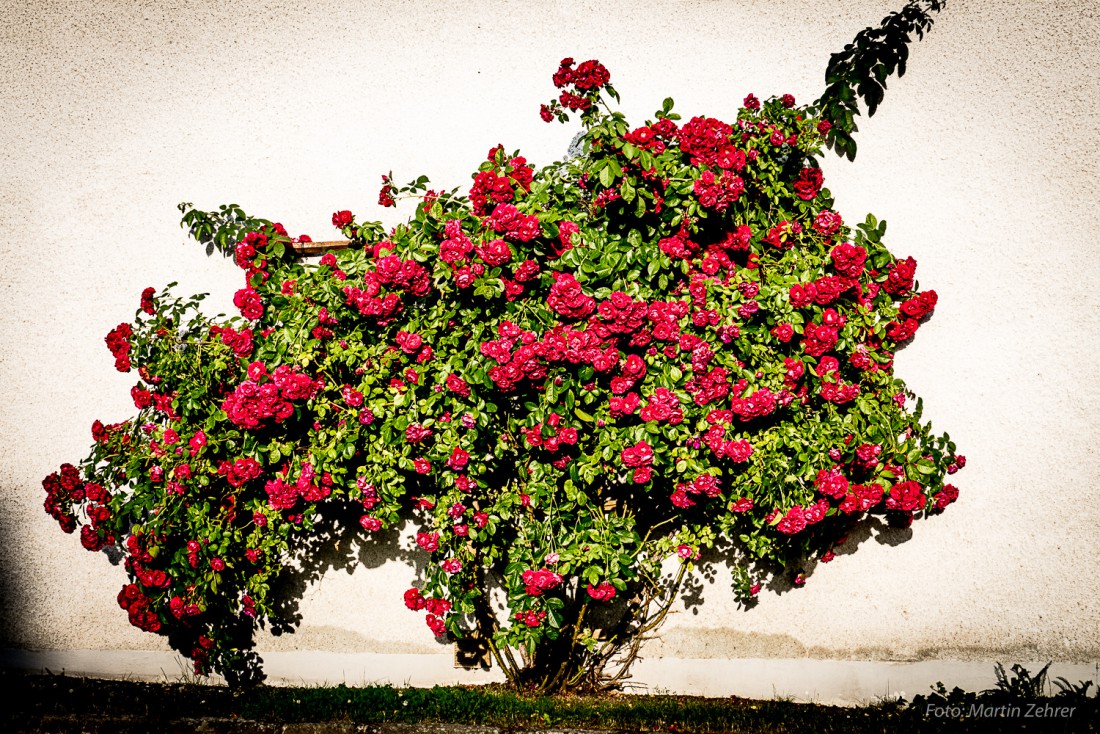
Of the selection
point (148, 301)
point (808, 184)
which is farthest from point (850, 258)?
point (148, 301)

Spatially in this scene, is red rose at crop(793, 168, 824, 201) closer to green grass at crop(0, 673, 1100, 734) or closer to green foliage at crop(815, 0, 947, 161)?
green foliage at crop(815, 0, 947, 161)

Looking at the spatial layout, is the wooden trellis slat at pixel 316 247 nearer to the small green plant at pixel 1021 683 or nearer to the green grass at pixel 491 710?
the green grass at pixel 491 710

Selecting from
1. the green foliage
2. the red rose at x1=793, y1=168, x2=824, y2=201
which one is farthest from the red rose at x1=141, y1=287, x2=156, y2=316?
the green foliage

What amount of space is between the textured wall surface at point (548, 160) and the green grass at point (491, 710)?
0.94ft

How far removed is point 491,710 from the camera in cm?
325

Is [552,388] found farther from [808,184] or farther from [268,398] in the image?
[808,184]

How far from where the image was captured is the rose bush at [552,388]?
9.51 ft

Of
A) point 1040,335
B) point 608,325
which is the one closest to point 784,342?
point 608,325

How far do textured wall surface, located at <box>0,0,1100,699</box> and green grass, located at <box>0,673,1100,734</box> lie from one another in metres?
0.29

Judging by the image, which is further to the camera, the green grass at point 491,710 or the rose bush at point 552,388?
the green grass at point 491,710

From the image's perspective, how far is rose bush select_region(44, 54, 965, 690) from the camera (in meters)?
2.90

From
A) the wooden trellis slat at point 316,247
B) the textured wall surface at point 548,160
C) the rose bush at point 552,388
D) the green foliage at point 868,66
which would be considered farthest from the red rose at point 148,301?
the green foliage at point 868,66

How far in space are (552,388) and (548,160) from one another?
1.37 meters

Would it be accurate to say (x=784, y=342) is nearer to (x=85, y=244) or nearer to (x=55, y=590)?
(x=85, y=244)
